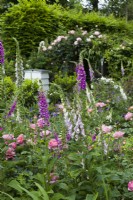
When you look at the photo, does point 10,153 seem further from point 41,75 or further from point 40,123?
point 41,75

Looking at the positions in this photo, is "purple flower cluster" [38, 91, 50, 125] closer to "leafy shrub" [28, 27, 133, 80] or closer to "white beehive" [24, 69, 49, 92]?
"white beehive" [24, 69, 49, 92]

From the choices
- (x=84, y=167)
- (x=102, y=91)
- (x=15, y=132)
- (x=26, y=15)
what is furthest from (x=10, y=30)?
(x=84, y=167)

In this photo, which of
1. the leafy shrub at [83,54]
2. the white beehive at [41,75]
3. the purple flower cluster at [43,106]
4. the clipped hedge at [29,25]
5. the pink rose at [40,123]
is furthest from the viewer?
the clipped hedge at [29,25]

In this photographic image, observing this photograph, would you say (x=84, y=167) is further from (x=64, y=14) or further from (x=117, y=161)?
(x=64, y=14)

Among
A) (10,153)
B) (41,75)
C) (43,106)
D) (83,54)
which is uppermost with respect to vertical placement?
(43,106)

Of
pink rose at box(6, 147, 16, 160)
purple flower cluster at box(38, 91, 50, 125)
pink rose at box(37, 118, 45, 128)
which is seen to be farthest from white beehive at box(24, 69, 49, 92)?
pink rose at box(6, 147, 16, 160)

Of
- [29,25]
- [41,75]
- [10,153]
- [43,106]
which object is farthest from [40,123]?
[29,25]

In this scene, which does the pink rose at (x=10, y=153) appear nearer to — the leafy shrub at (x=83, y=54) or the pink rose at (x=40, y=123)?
the pink rose at (x=40, y=123)

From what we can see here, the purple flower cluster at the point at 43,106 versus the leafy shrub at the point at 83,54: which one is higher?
the purple flower cluster at the point at 43,106

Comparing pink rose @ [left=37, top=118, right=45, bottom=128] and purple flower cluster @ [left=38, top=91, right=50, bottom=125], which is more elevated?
purple flower cluster @ [left=38, top=91, right=50, bottom=125]

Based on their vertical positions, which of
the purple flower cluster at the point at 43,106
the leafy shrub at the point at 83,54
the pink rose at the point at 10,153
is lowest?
the leafy shrub at the point at 83,54

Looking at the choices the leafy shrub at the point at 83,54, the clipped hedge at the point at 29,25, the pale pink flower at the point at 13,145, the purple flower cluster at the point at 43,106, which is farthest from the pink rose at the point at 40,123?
the clipped hedge at the point at 29,25

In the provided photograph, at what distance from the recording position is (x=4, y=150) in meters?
2.62

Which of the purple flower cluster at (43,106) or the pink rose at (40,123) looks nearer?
the purple flower cluster at (43,106)
